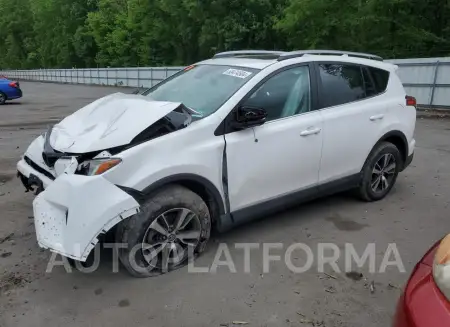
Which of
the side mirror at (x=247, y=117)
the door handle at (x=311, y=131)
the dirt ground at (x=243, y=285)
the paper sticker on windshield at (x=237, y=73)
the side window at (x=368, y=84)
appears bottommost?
the dirt ground at (x=243, y=285)

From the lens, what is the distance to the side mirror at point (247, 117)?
3.48 meters

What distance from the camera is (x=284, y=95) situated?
394cm

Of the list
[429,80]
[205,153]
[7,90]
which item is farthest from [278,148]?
[7,90]

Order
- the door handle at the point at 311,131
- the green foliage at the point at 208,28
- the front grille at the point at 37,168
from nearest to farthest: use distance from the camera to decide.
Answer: the front grille at the point at 37,168, the door handle at the point at 311,131, the green foliage at the point at 208,28

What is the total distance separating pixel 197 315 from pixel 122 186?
1.06 meters

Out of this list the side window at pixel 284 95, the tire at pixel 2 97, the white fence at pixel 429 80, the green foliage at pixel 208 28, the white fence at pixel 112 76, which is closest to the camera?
the side window at pixel 284 95

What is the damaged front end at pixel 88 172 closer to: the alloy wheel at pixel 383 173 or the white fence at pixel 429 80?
the alloy wheel at pixel 383 173

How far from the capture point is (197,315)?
2.87 metres

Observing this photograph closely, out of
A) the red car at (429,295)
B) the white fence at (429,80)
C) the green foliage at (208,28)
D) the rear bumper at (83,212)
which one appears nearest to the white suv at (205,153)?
the rear bumper at (83,212)

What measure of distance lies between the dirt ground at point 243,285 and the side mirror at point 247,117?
3.76 feet

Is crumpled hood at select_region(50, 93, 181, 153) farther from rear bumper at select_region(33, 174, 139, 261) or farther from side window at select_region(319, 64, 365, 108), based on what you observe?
side window at select_region(319, 64, 365, 108)

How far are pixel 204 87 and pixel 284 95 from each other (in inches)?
30.3

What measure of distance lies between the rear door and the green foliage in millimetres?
18113

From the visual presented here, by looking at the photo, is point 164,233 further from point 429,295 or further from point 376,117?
point 376,117
